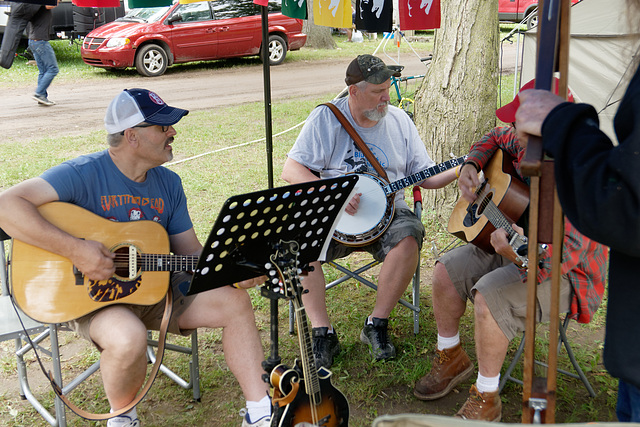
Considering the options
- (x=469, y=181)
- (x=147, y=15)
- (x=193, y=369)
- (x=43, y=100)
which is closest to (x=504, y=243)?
(x=469, y=181)

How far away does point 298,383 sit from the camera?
2.29m

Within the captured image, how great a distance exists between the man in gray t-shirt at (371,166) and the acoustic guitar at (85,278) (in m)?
0.96

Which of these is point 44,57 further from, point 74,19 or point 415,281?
point 415,281

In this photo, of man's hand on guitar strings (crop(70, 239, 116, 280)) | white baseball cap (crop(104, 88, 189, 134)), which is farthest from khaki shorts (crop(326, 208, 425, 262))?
man's hand on guitar strings (crop(70, 239, 116, 280))

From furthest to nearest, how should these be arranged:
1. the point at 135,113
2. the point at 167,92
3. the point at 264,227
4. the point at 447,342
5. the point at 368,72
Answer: the point at 167,92, the point at 368,72, the point at 447,342, the point at 135,113, the point at 264,227

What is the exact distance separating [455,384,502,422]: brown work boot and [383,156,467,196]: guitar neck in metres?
1.16

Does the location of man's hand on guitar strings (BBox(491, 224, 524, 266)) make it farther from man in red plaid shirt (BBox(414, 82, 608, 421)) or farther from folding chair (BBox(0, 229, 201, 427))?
folding chair (BBox(0, 229, 201, 427))

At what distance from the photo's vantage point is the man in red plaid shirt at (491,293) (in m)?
2.57

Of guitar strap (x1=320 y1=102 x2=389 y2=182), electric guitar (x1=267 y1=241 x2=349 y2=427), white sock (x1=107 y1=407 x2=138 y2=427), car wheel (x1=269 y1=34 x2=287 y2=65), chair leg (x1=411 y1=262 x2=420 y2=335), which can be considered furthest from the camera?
car wheel (x1=269 y1=34 x2=287 y2=65)

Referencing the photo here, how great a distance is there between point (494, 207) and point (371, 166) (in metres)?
0.88

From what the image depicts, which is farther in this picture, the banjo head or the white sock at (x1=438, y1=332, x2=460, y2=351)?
the banjo head

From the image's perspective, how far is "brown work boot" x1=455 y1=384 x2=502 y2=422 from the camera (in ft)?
8.84

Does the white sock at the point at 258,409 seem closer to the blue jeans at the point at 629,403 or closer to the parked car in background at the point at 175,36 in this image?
the blue jeans at the point at 629,403

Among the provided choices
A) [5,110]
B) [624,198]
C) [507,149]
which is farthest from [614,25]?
[5,110]
